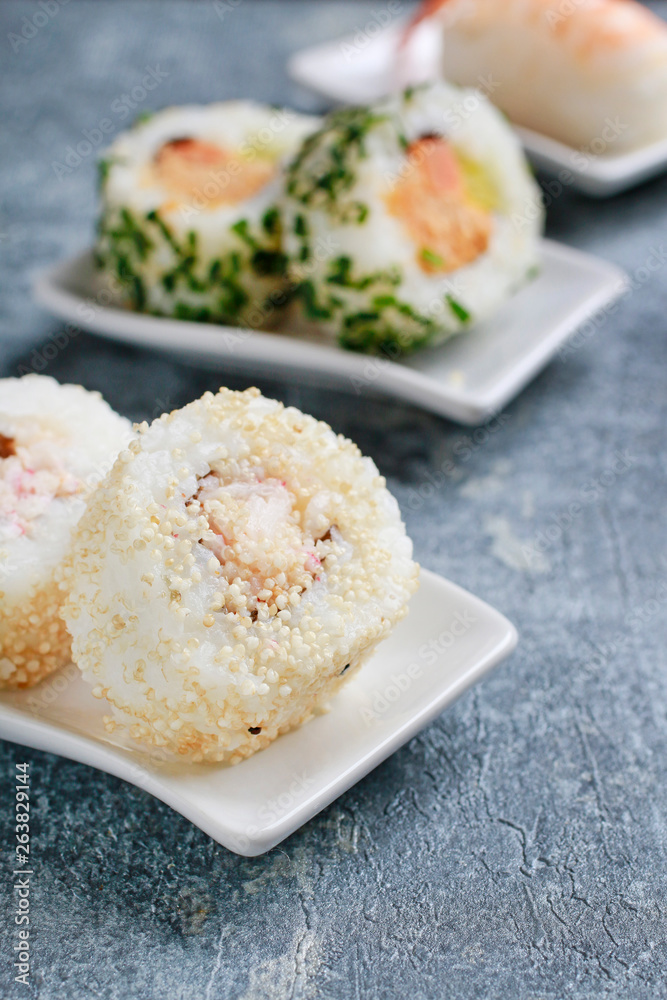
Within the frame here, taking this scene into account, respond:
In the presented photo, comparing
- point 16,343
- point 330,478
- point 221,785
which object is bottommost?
Result: point 16,343

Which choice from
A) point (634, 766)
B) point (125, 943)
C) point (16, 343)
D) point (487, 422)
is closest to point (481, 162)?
point (487, 422)

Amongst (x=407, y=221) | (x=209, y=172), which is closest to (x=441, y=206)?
(x=407, y=221)

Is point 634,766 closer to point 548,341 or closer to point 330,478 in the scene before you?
point 330,478

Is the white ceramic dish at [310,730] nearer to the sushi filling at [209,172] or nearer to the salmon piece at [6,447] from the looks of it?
the salmon piece at [6,447]

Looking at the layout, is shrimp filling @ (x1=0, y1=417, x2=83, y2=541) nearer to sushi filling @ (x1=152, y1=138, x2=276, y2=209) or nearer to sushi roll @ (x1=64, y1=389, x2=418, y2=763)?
sushi roll @ (x1=64, y1=389, x2=418, y2=763)

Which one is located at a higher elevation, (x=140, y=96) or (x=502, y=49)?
(x=502, y=49)

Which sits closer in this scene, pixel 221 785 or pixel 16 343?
pixel 221 785

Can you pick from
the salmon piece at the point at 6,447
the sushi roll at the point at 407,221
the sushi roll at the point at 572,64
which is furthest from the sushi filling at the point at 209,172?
the sushi roll at the point at 572,64

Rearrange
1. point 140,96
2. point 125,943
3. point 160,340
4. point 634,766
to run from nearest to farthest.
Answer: point 125,943 < point 634,766 < point 160,340 < point 140,96
